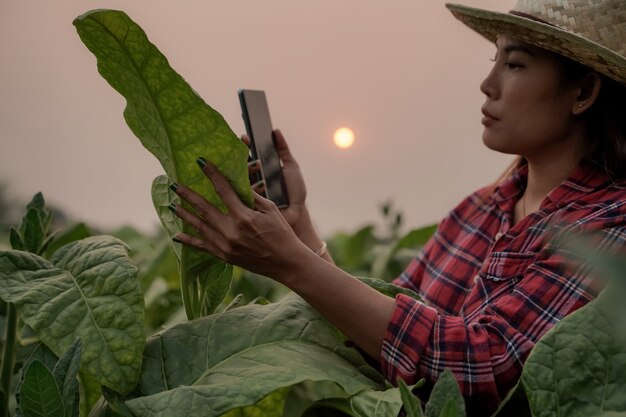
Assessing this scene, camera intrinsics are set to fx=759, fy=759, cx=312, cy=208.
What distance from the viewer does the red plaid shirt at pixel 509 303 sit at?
118cm

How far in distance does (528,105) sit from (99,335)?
96 centimetres

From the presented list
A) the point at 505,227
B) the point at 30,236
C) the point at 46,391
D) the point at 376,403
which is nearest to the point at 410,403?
the point at 376,403

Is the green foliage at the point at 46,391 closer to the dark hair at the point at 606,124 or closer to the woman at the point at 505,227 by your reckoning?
the woman at the point at 505,227

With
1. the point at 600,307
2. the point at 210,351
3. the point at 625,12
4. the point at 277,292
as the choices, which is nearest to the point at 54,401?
the point at 210,351

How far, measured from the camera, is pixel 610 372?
0.92m

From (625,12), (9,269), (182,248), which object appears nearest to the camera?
(9,269)

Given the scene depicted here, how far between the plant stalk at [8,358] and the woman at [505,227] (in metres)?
0.28

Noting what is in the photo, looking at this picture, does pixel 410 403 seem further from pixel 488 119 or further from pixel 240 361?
pixel 488 119

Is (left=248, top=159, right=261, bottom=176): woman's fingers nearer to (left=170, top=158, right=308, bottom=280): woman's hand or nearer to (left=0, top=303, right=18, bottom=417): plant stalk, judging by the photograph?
(left=170, top=158, right=308, bottom=280): woman's hand

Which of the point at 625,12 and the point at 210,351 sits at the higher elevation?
the point at 625,12

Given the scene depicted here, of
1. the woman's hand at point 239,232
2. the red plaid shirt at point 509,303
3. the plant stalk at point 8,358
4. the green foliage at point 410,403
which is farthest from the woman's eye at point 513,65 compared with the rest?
the plant stalk at point 8,358

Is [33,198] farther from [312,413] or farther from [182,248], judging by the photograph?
[312,413]

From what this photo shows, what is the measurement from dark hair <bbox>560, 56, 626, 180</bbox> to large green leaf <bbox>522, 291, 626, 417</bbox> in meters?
0.67

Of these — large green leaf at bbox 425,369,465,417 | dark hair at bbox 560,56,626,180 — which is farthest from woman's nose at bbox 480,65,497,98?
large green leaf at bbox 425,369,465,417
